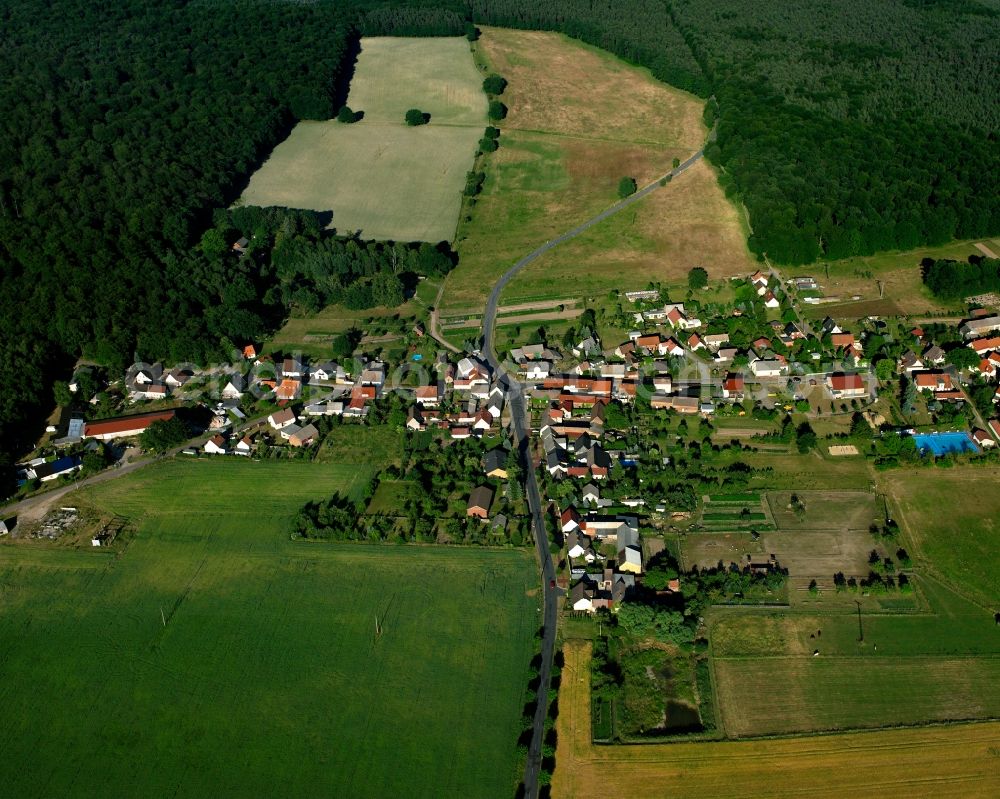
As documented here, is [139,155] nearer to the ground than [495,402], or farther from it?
farther from it

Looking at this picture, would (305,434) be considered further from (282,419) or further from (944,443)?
(944,443)

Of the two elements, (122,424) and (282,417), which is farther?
(282,417)

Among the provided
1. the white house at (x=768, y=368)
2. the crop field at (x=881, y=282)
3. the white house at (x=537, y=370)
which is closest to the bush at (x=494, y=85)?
the crop field at (x=881, y=282)

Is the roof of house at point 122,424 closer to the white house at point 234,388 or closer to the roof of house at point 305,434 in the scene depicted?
the white house at point 234,388

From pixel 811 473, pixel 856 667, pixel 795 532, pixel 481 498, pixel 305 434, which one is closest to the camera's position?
pixel 856 667

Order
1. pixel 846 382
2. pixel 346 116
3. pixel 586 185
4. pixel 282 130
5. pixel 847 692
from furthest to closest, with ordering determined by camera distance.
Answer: pixel 346 116 → pixel 282 130 → pixel 586 185 → pixel 846 382 → pixel 847 692

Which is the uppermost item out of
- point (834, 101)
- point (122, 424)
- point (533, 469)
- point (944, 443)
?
point (834, 101)

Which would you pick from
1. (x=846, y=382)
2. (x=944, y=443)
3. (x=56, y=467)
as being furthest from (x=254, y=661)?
(x=944, y=443)

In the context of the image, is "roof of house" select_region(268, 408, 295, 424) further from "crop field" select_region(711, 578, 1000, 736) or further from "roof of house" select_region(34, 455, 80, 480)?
"crop field" select_region(711, 578, 1000, 736)

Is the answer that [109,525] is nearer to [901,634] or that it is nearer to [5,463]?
[5,463]
